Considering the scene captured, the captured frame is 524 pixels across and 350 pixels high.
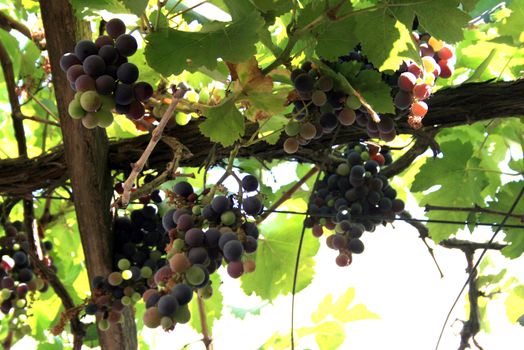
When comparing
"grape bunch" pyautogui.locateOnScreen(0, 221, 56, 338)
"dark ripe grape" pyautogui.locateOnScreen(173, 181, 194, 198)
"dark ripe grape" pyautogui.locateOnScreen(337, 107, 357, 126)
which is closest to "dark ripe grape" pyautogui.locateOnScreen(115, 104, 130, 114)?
"dark ripe grape" pyautogui.locateOnScreen(173, 181, 194, 198)

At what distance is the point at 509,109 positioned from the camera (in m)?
1.60

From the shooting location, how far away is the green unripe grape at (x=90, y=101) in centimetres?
124

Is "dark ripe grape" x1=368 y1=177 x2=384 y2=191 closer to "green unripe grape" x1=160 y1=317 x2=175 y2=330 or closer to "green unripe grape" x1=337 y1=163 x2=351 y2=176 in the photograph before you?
"green unripe grape" x1=337 y1=163 x2=351 y2=176

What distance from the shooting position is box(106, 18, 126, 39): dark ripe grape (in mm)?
1309

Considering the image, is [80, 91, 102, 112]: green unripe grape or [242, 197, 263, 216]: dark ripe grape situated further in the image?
[242, 197, 263, 216]: dark ripe grape

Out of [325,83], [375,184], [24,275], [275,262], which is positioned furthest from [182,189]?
[24,275]

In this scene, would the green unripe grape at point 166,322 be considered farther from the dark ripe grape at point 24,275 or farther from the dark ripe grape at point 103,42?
the dark ripe grape at point 24,275

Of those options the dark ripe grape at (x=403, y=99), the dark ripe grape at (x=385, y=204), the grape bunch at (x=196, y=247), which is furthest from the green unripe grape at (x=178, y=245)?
the dark ripe grape at (x=385, y=204)

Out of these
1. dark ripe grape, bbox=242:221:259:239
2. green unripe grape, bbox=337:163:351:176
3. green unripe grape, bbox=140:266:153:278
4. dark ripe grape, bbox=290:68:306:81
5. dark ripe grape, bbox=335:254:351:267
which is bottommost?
dark ripe grape, bbox=242:221:259:239

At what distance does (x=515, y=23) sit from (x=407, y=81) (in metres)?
0.66

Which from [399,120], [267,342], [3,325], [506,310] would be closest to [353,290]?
[267,342]

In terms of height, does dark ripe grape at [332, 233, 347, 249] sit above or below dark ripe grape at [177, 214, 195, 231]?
above

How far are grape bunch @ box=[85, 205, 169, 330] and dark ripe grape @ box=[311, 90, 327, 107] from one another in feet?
2.05

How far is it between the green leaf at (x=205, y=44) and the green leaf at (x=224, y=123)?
0.51 feet
